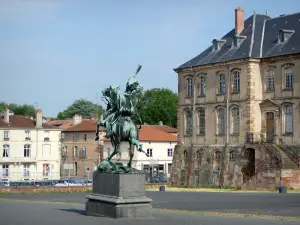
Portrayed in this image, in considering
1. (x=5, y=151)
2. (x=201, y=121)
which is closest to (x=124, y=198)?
(x=201, y=121)

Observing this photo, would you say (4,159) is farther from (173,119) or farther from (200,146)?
(173,119)

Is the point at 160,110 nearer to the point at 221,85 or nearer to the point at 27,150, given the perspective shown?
the point at 27,150

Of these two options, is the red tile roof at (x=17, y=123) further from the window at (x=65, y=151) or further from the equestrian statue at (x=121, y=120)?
the equestrian statue at (x=121, y=120)

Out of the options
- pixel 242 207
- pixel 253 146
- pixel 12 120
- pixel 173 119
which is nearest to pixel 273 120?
pixel 253 146

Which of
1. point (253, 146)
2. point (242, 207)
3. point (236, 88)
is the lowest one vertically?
point (242, 207)

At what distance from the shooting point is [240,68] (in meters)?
55.1

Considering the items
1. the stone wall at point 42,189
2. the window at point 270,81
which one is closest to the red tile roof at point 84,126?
the stone wall at point 42,189

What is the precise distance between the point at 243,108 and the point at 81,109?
83.4 meters

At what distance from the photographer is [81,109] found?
13475 centimetres

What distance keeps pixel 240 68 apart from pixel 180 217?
34.6 metres

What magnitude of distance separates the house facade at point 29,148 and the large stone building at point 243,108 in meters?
23.5

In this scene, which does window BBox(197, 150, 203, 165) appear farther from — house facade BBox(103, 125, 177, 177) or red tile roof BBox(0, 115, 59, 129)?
red tile roof BBox(0, 115, 59, 129)

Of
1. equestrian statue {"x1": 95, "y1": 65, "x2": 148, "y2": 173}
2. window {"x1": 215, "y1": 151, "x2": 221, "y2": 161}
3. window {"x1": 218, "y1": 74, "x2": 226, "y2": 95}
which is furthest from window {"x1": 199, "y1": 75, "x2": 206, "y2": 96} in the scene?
equestrian statue {"x1": 95, "y1": 65, "x2": 148, "y2": 173}

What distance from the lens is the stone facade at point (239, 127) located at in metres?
51.4
